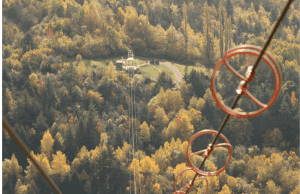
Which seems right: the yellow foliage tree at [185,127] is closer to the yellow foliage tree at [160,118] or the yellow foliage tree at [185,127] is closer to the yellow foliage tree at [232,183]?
the yellow foliage tree at [160,118]

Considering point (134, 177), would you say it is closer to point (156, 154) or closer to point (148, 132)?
point (156, 154)

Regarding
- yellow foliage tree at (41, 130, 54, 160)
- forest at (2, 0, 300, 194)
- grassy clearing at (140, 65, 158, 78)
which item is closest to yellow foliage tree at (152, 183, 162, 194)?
forest at (2, 0, 300, 194)

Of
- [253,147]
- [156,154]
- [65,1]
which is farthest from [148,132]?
[65,1]

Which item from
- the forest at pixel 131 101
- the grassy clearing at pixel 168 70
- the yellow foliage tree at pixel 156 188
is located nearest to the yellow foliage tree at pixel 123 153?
the forest at pixel 131 101

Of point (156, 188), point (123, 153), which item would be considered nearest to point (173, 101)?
point (123, 153)

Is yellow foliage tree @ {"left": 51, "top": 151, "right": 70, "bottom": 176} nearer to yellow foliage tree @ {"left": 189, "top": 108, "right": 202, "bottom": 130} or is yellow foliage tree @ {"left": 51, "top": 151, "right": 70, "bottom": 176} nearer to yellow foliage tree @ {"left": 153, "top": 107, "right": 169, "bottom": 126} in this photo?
yellow foliage tree @ {"left": 153, "top": 107, "right": 169, "bottom": 126}

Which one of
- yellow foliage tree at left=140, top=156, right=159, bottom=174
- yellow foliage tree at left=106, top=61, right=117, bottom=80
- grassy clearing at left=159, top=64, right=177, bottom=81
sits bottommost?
yellow foliage tree at left=140, top=156, right=159, bottom=174
